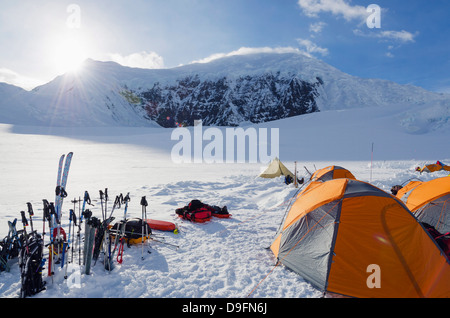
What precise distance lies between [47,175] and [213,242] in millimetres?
13603

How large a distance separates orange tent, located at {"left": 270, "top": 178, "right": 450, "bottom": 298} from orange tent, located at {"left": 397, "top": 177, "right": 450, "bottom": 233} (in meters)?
2.45

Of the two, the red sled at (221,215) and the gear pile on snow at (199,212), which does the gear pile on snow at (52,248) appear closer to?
the gear pile on snow at (199,212)

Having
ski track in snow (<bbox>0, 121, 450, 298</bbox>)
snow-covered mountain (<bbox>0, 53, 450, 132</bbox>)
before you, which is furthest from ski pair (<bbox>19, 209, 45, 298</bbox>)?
snow-covered mountain (<bbox>0, 53, 450, 132</bbox>)

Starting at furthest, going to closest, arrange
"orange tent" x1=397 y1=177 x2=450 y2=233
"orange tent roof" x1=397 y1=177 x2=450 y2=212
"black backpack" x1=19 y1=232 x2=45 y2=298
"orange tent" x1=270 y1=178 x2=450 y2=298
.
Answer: "orange tent roof" x1=397 y1=177 x2=450 y2=212
"orange tent" x1=397 y1=177 x2=450 y2=233
"orange tent" x1=270 y1=178 x2=450 y2=298
"black backpack" x1=19 y1=232 x2=45 y2=298

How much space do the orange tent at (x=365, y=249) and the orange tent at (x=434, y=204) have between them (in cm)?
245

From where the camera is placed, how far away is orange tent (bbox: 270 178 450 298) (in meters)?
3.98

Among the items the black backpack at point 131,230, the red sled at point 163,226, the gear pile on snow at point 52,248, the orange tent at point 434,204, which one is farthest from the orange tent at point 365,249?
the gear pile on snow at point 52,248

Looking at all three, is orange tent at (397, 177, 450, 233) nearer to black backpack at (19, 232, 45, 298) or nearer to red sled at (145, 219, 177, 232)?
red sled at (145, 219, 177, 232)

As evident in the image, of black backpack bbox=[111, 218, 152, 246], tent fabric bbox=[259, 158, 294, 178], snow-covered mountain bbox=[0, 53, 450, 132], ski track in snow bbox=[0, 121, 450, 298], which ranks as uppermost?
snow-covered mountain bbox=[0, 53, 450, 132]

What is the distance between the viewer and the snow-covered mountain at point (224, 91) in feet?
337

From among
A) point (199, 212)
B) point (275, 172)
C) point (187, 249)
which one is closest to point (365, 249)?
point (187, 249)

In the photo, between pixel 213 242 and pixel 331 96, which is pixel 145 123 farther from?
pixel 213 242
